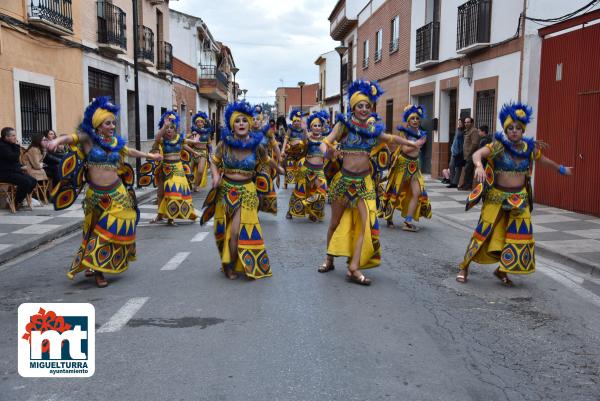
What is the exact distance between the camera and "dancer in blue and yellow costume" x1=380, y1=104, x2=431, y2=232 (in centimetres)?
945

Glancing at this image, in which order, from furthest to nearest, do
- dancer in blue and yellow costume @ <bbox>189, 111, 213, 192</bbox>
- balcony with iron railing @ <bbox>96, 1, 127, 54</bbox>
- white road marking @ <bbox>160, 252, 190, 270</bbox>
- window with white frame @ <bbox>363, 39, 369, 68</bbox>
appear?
window with white frame @ <bbox>363, 39, 369, 68</bbox> → balcony with iron railing @ <bbox>96, 1, 127, 54</bbox> → dancer in blue and yellow costume @ <bbox>189, 111, 213, 192</bbox> → white road marking @ <bbox>160, 252, 190, 270</bbox>

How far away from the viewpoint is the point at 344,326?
15.4 feet

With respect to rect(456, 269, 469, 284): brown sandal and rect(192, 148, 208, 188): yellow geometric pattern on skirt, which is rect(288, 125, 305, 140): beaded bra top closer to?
rect(192, 148, 208, 188): yellow geometric pattern on skirt

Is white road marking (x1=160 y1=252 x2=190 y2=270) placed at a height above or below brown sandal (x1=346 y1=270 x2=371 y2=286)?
below

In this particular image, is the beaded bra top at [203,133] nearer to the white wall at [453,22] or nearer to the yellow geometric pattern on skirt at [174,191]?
the yellow geometric pattern on skirt at [174,191]

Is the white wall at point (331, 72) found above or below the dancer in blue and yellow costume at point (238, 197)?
above

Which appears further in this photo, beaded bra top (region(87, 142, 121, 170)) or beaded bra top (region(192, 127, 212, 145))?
beaded bra top (region(192, 127, 212, 145))

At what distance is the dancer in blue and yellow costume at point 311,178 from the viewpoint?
10.5m

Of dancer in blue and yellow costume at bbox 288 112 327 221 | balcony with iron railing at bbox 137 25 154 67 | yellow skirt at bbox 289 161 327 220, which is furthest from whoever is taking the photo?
balcony with iron railing at bbox 137 25 154 67

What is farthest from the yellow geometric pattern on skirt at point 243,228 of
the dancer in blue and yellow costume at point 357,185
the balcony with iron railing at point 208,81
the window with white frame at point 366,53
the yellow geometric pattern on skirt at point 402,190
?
the balcony with iron railing at point 208,81

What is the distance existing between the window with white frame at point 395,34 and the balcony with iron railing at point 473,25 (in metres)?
6.94

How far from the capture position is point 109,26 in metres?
19.8

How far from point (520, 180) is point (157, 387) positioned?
4.23 m

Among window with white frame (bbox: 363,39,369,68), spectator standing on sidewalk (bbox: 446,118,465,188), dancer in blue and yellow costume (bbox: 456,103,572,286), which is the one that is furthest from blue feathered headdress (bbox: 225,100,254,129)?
window with white frame (bbox: 363,39,369,68)
